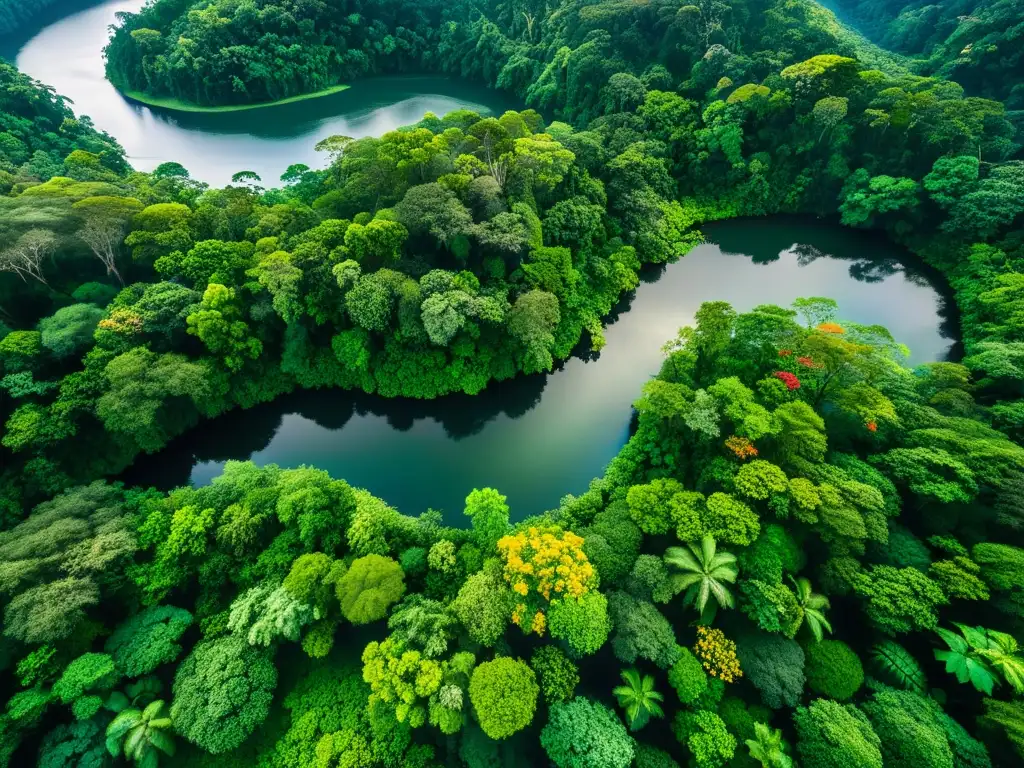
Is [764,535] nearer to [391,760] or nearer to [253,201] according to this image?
[391,760]

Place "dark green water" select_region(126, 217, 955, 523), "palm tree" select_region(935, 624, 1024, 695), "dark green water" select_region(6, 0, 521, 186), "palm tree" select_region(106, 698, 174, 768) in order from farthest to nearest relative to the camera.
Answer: "dark green water" select_region(6, 0, 521, 186) → "dark green water" select_region(126, 217, 955, 523) → "palm tree" select_region(106, 698, 174, 768) → "palm tree" select_region(935, 624, 1024, 695)

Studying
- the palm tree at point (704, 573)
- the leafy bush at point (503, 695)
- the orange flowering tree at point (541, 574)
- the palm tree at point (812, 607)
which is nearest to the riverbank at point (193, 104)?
the orange flowering tree at point (541, 574)

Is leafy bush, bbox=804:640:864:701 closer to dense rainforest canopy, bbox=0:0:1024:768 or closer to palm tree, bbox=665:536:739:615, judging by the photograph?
dense rainforest canopy, bbox=0:0:1024:768

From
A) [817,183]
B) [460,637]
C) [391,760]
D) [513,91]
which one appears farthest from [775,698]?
[513,91]

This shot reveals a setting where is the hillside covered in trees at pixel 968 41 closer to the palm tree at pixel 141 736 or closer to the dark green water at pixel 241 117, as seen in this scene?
the dark green water at pixel 241 117

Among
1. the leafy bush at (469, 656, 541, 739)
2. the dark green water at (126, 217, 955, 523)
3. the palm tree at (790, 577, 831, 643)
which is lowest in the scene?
the dark green water at (126, 217, 955, 523)

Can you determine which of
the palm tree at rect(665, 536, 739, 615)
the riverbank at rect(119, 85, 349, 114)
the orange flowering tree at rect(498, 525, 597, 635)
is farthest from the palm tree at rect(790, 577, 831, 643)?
the riverbank at rect(119, 85, 349, 114)

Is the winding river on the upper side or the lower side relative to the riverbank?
lower

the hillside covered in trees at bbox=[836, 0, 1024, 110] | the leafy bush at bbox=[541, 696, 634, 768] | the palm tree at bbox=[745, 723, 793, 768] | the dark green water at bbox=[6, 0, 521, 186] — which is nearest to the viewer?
the palm tree at bbox=[745, 723, 793, 768]
